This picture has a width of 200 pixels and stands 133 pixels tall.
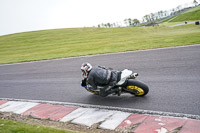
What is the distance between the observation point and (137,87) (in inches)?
237

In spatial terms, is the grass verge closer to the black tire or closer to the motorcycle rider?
the black tire

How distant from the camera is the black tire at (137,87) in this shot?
597 cm

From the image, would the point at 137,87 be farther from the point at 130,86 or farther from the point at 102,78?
the point at 102,78

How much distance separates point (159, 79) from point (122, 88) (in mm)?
1981

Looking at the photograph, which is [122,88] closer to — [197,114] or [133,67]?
[197,114]

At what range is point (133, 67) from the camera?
9.81m

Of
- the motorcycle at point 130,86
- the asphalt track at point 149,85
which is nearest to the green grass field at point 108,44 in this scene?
the asphalt track at point 149,85

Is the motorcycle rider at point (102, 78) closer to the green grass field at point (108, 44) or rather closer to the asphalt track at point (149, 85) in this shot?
the asphalt track at point (149, 85)

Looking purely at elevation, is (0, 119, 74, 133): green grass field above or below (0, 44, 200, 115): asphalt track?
below

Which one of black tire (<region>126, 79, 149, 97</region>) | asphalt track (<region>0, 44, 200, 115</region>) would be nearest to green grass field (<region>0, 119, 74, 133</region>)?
asphalt track (<region>0, 44, 200, 115</region>)

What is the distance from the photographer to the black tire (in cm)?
597

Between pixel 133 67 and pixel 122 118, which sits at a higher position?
pixel 133 67

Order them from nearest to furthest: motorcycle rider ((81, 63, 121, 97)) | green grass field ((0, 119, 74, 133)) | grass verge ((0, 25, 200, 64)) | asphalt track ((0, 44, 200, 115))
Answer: green grass field ((0, 119, 74, 133)) → asphalt track ((0, 44, 200, 115)) → motorcycle rider ((81, 63, 121, 97)) → grass verge ((0, 25, 200, 64))

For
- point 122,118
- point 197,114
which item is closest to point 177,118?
point 197,114
